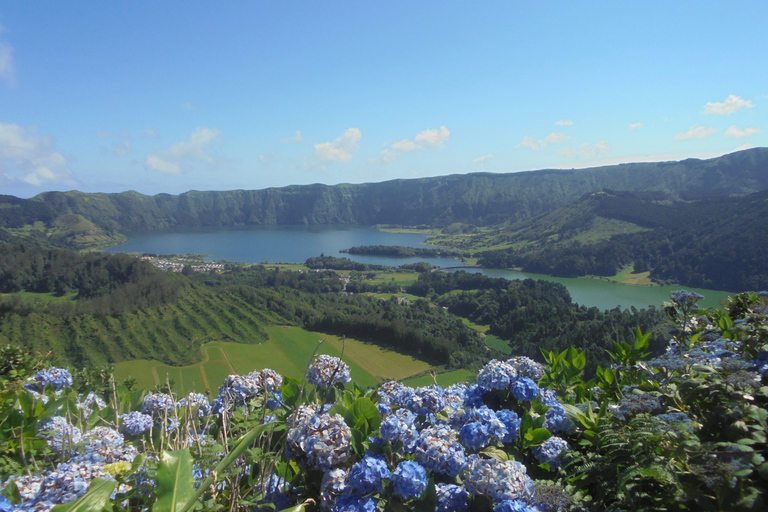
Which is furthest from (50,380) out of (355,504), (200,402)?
(355,504)

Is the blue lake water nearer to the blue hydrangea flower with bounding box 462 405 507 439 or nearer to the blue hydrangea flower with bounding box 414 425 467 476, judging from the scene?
the blue hydrangea flower with bounding box 462 405 507 439

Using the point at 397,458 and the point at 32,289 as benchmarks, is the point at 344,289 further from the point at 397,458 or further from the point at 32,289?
the point at 397,458

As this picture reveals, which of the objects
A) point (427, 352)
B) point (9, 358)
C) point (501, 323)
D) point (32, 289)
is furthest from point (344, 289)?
point (9, 358)

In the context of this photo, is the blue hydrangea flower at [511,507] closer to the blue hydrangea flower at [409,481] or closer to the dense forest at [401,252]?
the blue hydrangea flower at [409,481]

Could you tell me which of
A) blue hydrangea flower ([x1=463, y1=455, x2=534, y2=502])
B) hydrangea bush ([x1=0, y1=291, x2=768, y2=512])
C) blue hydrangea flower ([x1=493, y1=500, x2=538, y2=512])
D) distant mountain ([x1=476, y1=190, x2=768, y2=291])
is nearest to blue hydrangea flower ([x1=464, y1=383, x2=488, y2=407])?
hydrangea bush ([x1=0, y1=291, x2=768, y2=512])

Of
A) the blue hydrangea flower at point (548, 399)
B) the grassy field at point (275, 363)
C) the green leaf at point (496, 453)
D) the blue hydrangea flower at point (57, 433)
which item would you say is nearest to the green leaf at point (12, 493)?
the blue hydrangea flower at point (57, 433)

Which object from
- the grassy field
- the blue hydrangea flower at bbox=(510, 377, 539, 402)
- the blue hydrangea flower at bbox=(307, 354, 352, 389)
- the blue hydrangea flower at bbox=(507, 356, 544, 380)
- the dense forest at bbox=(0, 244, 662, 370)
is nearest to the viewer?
the blue hydrangea flower at bbox=(510, 377, 539, 402)
